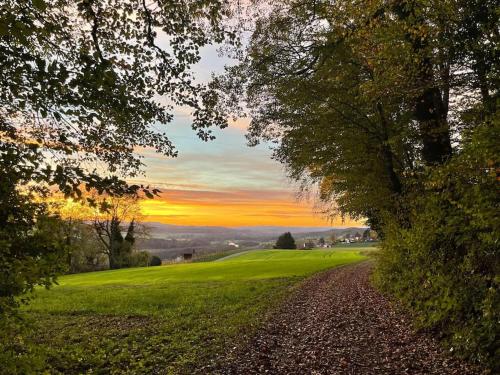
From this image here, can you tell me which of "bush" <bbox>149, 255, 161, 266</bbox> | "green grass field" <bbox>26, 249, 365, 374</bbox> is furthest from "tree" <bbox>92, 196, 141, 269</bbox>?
"green grass field" <bbox>26, 249, 365, 374</bbox>

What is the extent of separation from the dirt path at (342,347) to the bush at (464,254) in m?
0.62

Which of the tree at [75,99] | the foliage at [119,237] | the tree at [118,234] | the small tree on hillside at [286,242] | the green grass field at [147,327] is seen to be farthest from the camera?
the small tree on hillside at [286,242]

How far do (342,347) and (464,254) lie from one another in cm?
372

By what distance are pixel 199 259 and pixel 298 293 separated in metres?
66.7

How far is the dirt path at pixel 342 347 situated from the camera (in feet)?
26.7

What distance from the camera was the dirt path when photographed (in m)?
8.12

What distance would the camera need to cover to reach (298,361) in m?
8.90

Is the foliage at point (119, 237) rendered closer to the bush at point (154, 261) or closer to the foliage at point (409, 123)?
the bush at point (154, 261)

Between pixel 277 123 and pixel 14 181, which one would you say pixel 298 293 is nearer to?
pixel 277 123

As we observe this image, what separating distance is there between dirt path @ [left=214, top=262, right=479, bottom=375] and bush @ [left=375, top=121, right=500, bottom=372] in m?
0.62

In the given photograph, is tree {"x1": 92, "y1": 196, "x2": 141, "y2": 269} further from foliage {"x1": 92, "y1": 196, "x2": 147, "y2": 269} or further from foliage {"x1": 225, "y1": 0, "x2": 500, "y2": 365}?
foliage {"x1": 225, "y1": 0, "x2": 500, "y2": 365}

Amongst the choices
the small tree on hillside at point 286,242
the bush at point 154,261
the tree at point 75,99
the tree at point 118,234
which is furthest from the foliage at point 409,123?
the small tree on hillside at point 286,242

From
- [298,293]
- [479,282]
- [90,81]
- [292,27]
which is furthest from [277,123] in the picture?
[90,81]

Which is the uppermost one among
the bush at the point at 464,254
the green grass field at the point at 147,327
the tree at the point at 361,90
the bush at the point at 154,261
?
the tree at the point at 361,90
